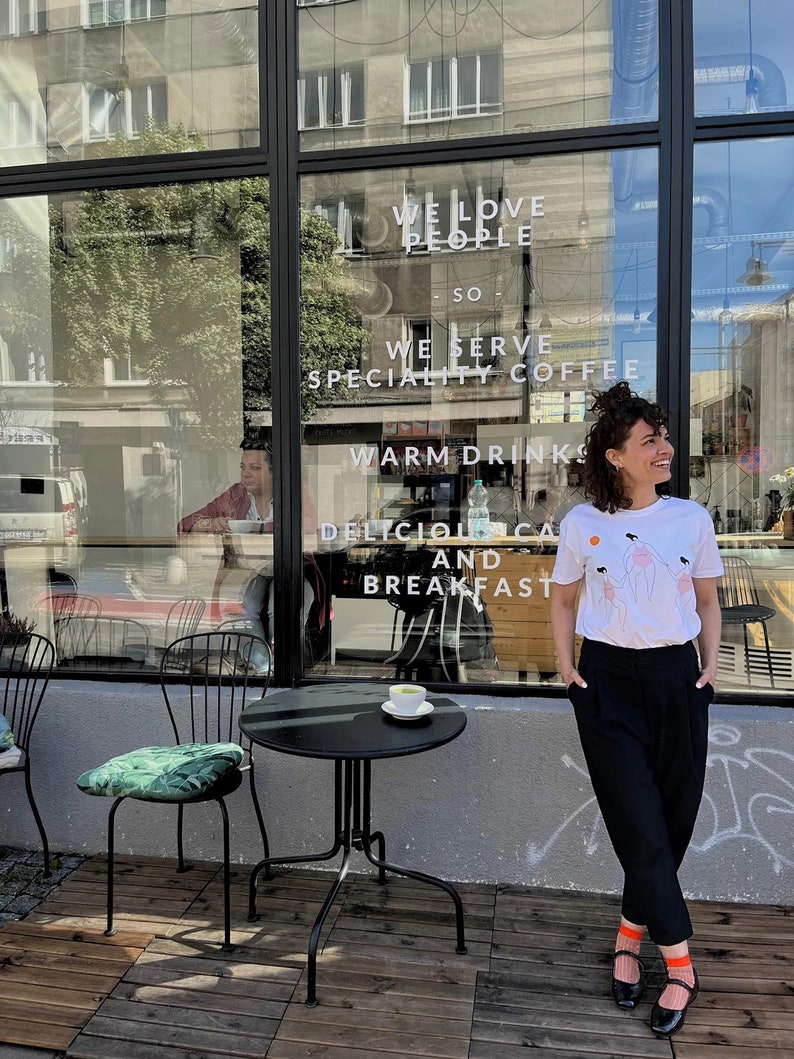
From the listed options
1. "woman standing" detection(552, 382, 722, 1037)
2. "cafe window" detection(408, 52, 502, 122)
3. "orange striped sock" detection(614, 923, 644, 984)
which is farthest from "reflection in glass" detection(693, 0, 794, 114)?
"orange striped sock" detection(614, 923, 644, 984)

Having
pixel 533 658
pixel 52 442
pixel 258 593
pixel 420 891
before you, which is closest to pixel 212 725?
pixel 258 593

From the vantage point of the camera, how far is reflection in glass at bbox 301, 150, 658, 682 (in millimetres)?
2986

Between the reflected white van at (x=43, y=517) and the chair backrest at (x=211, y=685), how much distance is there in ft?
5.13

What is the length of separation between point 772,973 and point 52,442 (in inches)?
190

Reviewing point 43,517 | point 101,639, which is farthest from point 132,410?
point 101,639

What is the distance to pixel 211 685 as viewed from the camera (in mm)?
2988

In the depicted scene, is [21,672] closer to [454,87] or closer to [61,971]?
[61,971]

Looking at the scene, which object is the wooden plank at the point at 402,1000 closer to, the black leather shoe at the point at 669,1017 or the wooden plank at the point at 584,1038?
the wooden plank at the point at 584,1038

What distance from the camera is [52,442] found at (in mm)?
4945

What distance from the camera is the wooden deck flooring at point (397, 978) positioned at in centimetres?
185

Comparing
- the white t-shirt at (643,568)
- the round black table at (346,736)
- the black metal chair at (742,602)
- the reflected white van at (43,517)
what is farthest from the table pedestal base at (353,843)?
the reflected white van at (43,517)

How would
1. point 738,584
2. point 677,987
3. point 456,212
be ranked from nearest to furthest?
point 677,987
point 738,584
point 456,212

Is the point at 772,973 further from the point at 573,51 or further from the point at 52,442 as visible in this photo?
the point at 52,442

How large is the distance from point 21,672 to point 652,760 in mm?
2584
